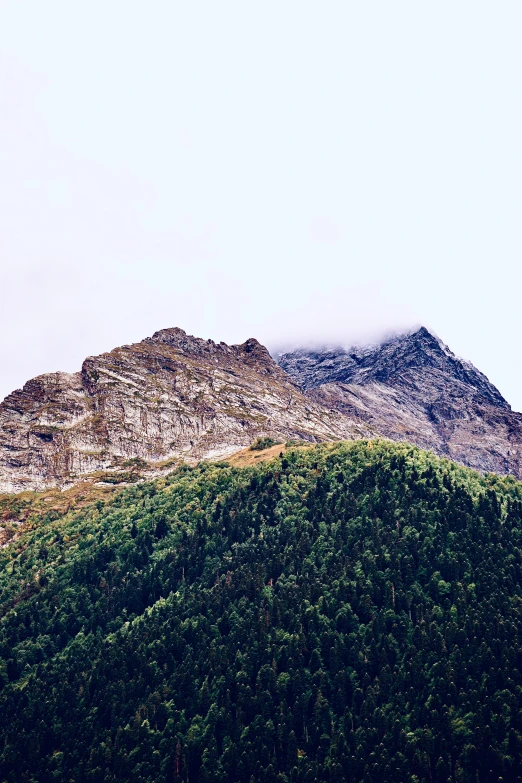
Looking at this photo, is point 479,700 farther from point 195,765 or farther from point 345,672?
point 195,765

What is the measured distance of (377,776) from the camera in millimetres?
133375

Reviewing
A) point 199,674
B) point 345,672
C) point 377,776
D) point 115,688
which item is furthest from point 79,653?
point 377,776

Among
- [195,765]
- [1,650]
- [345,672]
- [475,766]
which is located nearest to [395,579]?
[345,672]

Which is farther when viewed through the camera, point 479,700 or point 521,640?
point 521,640

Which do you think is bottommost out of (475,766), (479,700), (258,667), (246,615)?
(475,766)

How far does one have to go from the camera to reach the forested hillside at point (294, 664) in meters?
141

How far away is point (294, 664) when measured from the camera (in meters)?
161

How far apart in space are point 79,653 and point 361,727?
253 ft

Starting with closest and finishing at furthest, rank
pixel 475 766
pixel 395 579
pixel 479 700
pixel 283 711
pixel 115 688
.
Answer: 1. pixel 475 766
2. pixel 479 700
3. pixel 283 711
4. pixel 115 688
5. pixel 395 579

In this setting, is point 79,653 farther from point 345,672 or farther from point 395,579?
point 395,579

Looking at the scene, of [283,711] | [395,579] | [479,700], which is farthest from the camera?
[395,579]

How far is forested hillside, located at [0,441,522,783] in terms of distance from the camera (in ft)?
462

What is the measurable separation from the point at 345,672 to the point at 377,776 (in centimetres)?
2755

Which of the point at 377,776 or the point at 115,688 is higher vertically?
the point at 115,688
